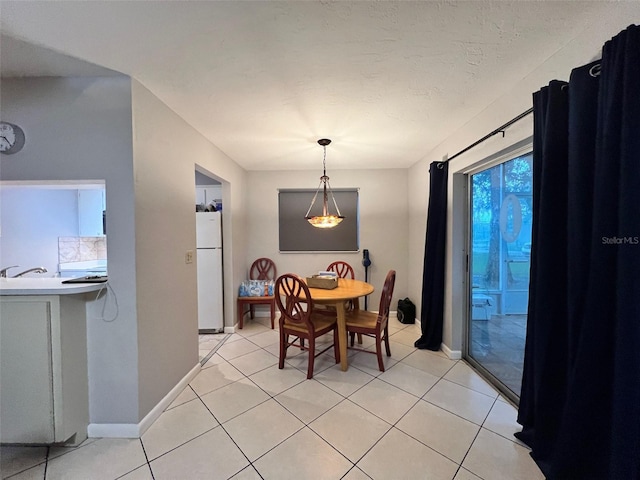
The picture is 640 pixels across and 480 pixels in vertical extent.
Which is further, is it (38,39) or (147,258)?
(147,258)

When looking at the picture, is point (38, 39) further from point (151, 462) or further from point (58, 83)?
point (151, 462)

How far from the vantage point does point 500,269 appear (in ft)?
6.97

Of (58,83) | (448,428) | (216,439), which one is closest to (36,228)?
Answer: (58,83)

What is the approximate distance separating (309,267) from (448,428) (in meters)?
2.69

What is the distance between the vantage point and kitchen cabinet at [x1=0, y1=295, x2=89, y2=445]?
142 centimetres

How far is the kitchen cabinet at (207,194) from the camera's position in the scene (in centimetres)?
351

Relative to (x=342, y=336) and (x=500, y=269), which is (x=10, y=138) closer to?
(x=342, y=336)

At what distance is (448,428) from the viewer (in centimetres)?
162

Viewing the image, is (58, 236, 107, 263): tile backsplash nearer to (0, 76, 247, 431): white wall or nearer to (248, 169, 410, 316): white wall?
(0, 76, 247, 431): white wall

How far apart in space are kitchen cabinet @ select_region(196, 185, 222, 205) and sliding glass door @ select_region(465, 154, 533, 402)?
3342 mm

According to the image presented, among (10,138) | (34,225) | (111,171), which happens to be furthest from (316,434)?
(34,225)

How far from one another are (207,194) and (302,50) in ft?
8.99

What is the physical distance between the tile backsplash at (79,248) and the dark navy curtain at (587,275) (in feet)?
14.0

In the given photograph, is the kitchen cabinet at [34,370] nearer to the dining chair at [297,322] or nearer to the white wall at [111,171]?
the white wall at [111,171]
